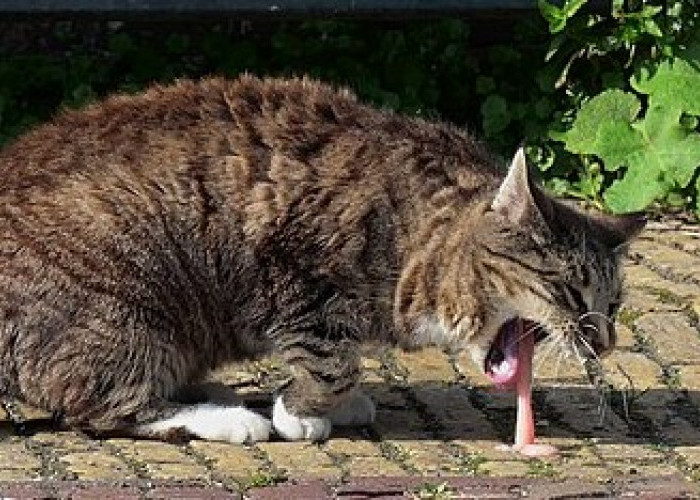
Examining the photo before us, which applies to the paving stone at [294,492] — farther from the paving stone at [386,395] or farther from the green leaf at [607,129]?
the green leaf at [607,129]

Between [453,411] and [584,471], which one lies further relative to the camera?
[453,411]

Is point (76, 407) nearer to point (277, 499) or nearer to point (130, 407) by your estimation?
point (130, 407)

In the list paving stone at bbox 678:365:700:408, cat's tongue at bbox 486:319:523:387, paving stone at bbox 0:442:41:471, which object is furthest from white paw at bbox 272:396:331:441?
paving stone at bbox 678:365:700:408

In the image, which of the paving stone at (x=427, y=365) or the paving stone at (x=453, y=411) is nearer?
the paving stone at (x=453, y=411)

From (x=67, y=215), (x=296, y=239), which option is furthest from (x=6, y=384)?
(x=296, y=239)

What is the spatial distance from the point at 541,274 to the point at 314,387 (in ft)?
2.58

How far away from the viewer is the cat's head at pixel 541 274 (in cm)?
613

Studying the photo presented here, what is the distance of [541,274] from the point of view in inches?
242

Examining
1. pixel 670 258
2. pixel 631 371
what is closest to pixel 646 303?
pixel 670 258

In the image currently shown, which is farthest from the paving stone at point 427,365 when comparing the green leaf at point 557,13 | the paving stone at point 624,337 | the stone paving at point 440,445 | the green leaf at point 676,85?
the green leaf at point 557,13

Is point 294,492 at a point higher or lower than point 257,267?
lower

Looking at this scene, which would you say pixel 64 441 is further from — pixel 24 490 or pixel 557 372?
Answer: pixel 557 372

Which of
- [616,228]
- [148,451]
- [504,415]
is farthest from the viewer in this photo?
[504,415]

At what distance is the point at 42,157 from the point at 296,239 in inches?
34.0
